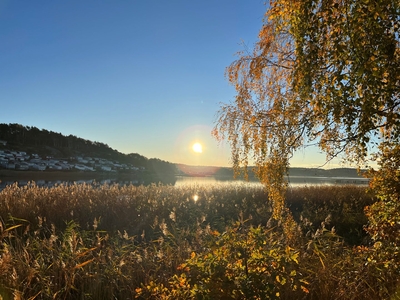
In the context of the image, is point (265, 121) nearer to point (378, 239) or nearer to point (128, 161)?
point (378, 239)

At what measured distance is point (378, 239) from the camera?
11.6ft

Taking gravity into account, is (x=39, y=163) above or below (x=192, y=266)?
above

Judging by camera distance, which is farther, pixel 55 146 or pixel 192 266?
pixel 55 146

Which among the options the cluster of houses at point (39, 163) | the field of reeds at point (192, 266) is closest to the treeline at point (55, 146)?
the cluster of houses at point (39, 163)

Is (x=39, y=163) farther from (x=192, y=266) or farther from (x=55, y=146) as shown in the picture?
(x=192, y=266)

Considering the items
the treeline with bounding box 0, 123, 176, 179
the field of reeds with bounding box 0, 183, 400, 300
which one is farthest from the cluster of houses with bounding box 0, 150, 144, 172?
the field of reeds with bounding box 0, 183, 400, 300

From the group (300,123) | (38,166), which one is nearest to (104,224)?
(300,123)

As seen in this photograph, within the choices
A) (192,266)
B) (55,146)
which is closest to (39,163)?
(55,146)

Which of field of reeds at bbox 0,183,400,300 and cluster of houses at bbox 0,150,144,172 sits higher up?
cluster of houses at bbox 0,150,144,172

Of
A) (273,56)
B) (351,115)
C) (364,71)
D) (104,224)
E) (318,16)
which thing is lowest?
(104,224)

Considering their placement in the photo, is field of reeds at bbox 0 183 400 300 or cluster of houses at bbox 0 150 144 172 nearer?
field of reeds at bbox 0 183 400 300

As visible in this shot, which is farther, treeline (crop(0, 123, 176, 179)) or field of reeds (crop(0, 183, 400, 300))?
treeline (crop(0, 123, 176, 179))

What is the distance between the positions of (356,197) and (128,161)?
10826 centimetres

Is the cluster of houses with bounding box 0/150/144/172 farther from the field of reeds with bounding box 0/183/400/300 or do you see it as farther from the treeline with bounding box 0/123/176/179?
the field of reeds with bounding box 0/183/400/300
